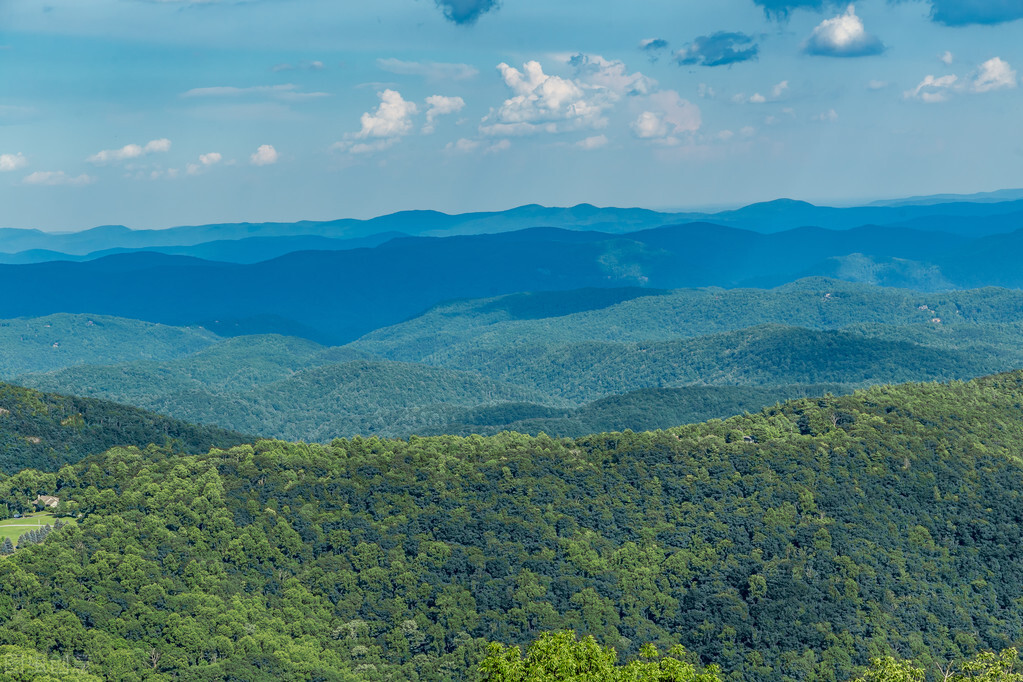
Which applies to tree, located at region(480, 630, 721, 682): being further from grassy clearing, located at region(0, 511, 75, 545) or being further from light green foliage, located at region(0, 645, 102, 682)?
grassy clearing, located at region(0, 511, 75, 545)

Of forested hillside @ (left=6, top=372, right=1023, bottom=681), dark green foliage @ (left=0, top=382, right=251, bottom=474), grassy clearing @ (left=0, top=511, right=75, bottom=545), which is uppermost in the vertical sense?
dark green foliage @ (left=0, top=382, right=251, bottom=474)

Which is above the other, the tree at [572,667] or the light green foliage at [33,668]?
the tree at [572,667]

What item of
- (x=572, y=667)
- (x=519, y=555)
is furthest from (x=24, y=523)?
(x=572, y=667)

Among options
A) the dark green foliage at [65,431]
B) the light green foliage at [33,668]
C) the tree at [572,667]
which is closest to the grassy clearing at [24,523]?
the dark green foliage at [65,431]

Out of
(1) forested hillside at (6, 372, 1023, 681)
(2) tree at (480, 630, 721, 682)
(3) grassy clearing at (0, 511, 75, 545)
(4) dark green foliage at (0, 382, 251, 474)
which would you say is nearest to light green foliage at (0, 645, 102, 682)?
(1) forested hillside at (6, 372, 1023, 681)

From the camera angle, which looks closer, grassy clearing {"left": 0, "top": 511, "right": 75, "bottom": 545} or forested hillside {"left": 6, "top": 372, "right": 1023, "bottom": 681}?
forested hillside {"left": 6, "top": 372, "right": 1023, "bottom": 681}

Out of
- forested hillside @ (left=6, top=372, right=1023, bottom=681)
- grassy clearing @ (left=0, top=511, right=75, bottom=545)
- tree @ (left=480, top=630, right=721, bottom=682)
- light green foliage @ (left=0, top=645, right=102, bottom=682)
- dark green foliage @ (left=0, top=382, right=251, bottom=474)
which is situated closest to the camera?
tree @ (left=480, top=630, right=721, bottom=682)

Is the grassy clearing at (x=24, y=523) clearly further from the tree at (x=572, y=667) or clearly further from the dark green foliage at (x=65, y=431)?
the tree at (x=572, y=667)
